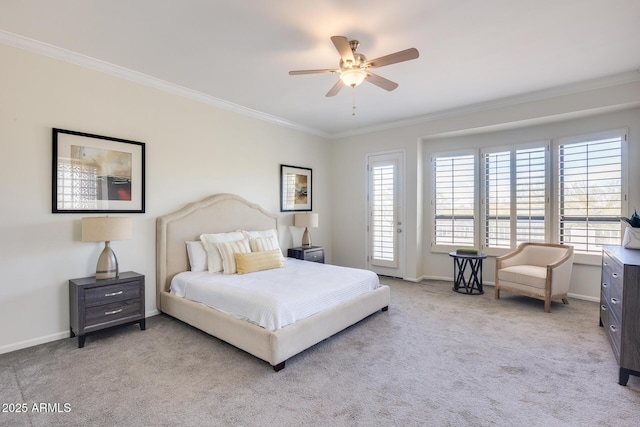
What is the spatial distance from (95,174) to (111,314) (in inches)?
58.7

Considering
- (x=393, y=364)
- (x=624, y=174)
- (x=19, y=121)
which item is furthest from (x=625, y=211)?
(x=19, y=121)

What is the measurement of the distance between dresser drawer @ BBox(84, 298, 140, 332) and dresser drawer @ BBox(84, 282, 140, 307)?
0.05 meters

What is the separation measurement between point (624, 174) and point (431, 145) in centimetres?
264

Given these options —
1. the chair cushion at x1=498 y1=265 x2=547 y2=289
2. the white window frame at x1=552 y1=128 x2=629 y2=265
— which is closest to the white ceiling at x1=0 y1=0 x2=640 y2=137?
the white window frame at x1=552 y1=128 x2=629 y2=265

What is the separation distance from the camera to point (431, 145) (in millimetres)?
5699

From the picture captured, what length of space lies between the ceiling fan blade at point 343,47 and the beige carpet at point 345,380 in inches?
103

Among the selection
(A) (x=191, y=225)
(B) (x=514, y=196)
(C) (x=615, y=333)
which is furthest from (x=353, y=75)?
(B) (x=514, y=196)

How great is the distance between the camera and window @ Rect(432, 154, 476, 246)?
5323mm

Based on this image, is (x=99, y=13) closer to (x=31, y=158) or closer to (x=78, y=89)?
(x=78, y=89)

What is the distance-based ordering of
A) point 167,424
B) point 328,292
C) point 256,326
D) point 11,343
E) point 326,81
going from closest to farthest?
point 167,424, point 256,326, point 11,343, point 328,292, point 326,81

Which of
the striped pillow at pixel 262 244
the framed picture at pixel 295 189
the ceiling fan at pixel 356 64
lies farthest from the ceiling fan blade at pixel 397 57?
the framed picture at pixel 295 189

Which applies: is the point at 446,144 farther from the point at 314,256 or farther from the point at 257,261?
the point at 257,261

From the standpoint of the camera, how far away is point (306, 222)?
5.49 meters

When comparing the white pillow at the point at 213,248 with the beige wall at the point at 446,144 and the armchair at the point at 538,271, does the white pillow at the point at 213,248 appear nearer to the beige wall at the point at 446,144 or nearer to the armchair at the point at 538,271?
the beige wall at the point at 446,144
